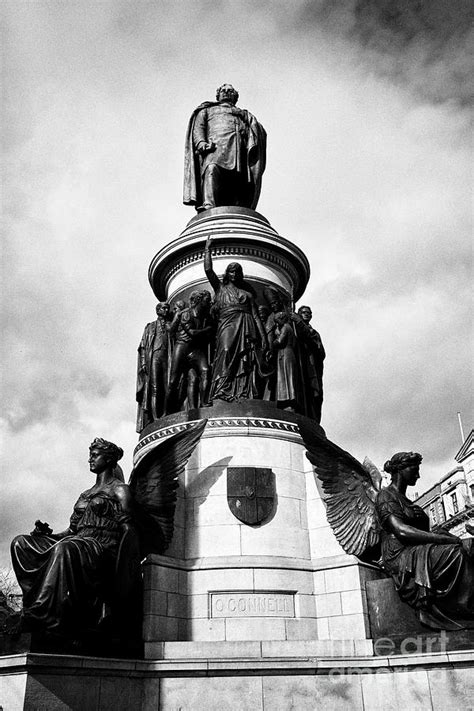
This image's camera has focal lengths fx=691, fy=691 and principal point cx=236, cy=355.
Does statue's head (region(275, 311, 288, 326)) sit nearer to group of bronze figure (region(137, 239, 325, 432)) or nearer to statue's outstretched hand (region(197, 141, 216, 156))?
group of bronze figure (region(137, 239, 325, 432))

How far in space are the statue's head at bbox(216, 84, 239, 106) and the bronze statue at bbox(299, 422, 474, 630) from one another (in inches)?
451

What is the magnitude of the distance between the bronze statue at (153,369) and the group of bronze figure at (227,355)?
0.02 metres

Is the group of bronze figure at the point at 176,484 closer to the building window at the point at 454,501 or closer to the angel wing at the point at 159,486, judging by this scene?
the angel wing at the point at 159,486

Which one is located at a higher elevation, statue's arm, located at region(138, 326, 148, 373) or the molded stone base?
statue's arm, located at region(138, 326, 148, 373)

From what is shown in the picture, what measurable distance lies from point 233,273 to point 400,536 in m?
6.85

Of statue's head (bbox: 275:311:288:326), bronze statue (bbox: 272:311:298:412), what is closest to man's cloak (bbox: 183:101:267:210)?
statue's head (bbox: 275:311:288:326)

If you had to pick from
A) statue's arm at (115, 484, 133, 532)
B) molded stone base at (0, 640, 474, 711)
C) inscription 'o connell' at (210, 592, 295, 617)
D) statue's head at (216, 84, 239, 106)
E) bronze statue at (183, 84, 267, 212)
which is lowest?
molded stone base at (0, 640, 474, 711)

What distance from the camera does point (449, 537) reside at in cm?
1072

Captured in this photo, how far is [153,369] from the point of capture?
586 inches

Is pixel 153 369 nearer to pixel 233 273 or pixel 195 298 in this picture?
pixel 195 298

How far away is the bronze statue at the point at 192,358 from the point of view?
14.4 m

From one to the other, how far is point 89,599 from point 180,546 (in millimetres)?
2488

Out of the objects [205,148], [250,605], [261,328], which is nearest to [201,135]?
[205,148]

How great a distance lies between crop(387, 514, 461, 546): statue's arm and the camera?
10.7m
